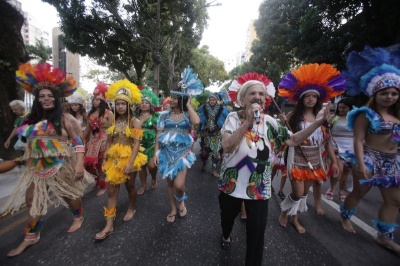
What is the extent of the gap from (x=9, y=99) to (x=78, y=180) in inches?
187

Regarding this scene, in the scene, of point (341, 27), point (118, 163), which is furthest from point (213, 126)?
point (341, 27)

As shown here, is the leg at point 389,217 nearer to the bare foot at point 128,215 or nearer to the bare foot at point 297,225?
the bare foot at point 297,225

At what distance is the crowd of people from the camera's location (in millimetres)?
2033

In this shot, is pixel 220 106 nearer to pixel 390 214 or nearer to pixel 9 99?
pixel 390 214

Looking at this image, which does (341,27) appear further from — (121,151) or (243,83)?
(121,151)

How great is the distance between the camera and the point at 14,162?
2.23m

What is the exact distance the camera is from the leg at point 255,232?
1.91 m

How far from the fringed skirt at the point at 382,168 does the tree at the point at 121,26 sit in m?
10.6

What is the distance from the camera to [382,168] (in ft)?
8.27

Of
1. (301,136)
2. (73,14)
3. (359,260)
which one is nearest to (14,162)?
(301,136)

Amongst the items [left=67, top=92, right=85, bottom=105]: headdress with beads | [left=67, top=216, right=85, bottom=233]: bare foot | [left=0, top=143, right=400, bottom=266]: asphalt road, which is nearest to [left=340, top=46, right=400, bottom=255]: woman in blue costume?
[left=0, top=143, right=400, bottom=266]: asphalt road

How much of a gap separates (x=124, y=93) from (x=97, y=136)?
1.75 meters

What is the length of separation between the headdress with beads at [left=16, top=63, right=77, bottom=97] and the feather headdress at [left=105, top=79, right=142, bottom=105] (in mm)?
622

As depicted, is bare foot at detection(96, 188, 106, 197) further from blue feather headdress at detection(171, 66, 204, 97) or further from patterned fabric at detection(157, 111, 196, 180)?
blue feather headdress at detection(171, 66, 204, 97)
